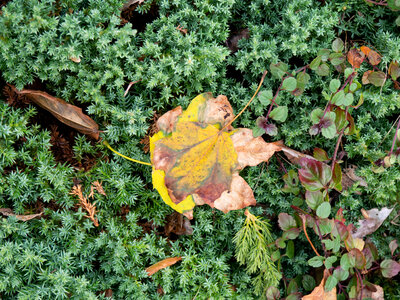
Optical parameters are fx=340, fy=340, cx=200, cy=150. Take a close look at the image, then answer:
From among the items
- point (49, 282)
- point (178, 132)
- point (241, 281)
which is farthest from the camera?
point (241, 281)

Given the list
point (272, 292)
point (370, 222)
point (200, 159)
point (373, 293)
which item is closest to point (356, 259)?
point (373, 293)

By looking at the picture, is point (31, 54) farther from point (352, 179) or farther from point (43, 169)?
point (352, 179)

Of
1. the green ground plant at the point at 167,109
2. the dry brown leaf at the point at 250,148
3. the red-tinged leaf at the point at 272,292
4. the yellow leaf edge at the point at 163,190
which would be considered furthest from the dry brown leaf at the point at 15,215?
the red-tinged leaf at the point at 272,292

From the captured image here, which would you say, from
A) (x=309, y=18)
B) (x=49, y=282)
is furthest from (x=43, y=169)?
(x=309, y=18)

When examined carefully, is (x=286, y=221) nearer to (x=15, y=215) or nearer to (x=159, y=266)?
(x=159, y=266)

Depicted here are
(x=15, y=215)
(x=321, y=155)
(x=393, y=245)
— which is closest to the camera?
(x=15, y=215)

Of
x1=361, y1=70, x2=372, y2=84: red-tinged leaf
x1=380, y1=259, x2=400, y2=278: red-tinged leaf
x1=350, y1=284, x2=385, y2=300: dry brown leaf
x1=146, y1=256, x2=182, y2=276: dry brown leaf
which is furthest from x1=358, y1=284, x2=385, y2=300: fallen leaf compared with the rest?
x1=361, y1=70, x2=372, y2=84: red-tinged leaf

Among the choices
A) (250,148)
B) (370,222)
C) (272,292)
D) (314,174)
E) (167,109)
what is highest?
(167,109)
